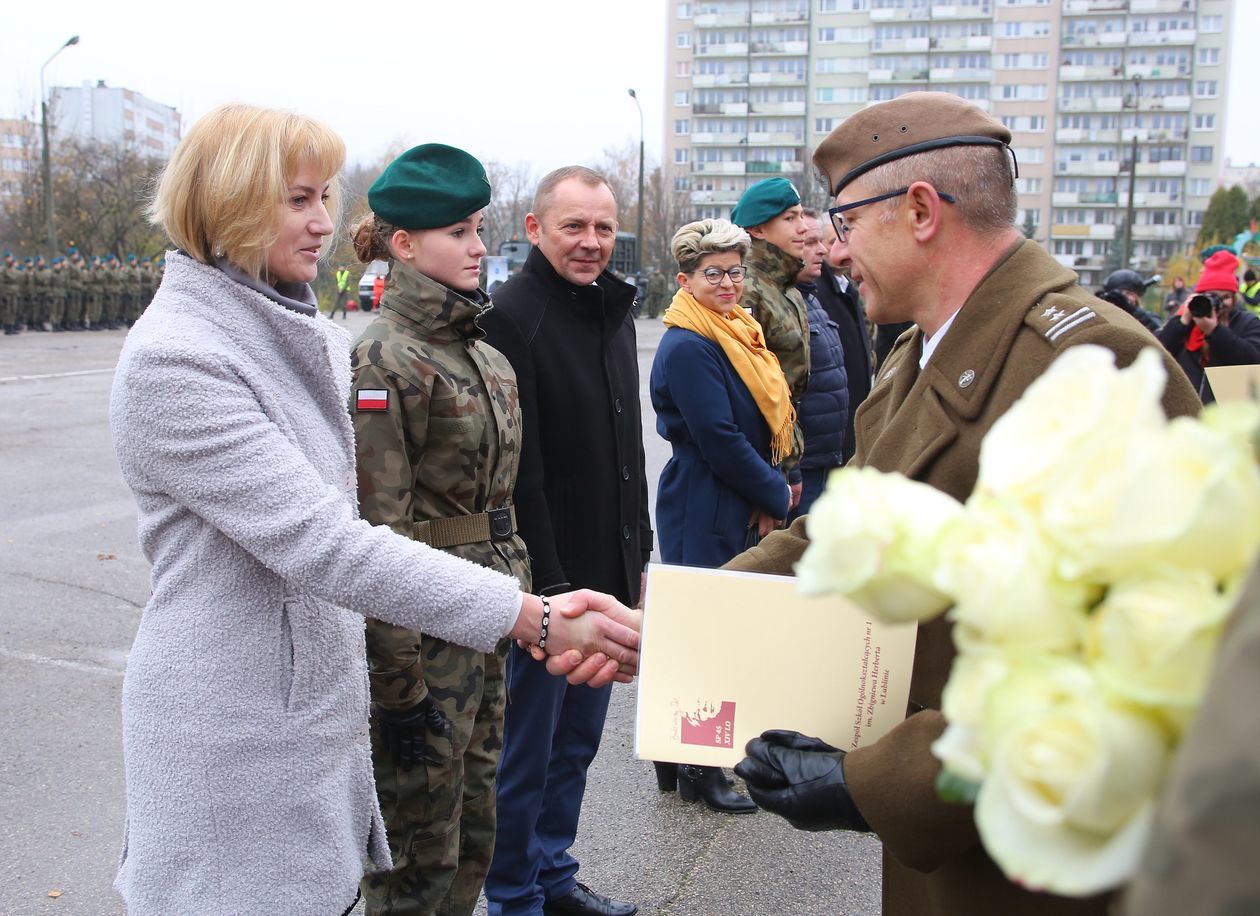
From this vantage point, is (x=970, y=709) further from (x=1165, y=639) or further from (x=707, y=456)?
(x=707, y=456)

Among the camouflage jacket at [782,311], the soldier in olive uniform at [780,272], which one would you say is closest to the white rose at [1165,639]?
the camouflage jacket at [782,311]

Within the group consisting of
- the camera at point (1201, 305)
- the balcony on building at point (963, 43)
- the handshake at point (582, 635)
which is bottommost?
the handshake at point (582, 635)

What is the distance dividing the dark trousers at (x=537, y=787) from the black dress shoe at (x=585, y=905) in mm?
26

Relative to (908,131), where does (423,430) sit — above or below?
below

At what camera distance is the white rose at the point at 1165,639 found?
66cm

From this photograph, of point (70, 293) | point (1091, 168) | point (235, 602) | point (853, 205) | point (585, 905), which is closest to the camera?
point (235, 602)

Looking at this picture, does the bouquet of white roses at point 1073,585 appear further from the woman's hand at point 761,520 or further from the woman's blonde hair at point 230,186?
the woman's hand at point 761,520

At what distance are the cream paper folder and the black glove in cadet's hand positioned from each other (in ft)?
0.12

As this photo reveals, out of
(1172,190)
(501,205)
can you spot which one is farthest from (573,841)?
(1172,190)

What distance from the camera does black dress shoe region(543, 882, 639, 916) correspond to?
3463mm

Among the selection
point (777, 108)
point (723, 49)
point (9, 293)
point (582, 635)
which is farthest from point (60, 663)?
point (723, 49)

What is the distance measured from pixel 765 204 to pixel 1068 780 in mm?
4630

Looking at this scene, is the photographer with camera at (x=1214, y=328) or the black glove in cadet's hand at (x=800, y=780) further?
the photographer with camera at (x=1214, y=328)

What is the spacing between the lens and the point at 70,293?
93.1ft
